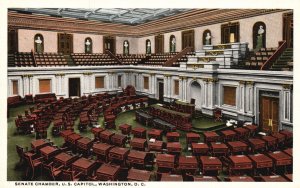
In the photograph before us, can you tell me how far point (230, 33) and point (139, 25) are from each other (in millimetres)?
11938

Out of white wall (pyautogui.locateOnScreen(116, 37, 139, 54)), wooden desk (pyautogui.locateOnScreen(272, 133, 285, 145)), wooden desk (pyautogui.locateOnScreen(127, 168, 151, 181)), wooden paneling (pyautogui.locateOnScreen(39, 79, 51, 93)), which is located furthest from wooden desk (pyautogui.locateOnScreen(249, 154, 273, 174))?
white wall (pyautogui.locateOnScreen(116, 37, 139, 54))

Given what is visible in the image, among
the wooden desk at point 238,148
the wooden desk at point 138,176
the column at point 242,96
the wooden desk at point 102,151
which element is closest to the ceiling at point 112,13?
the column at point 242,96

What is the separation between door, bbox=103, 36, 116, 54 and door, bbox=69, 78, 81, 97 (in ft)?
21.2

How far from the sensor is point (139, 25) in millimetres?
28156

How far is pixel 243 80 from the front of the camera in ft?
47.6

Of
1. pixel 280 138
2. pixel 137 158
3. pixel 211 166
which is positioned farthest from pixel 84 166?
pixel 280 138

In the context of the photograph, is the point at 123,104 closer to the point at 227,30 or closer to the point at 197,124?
the point at 197,124

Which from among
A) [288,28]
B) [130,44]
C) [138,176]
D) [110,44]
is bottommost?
[138,176]

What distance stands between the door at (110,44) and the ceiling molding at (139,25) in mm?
644

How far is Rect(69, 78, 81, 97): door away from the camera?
78.3ft

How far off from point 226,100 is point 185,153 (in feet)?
21.6

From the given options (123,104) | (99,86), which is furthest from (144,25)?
(123,104)

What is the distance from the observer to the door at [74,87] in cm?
2386

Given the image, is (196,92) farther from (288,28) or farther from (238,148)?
(238,148)
